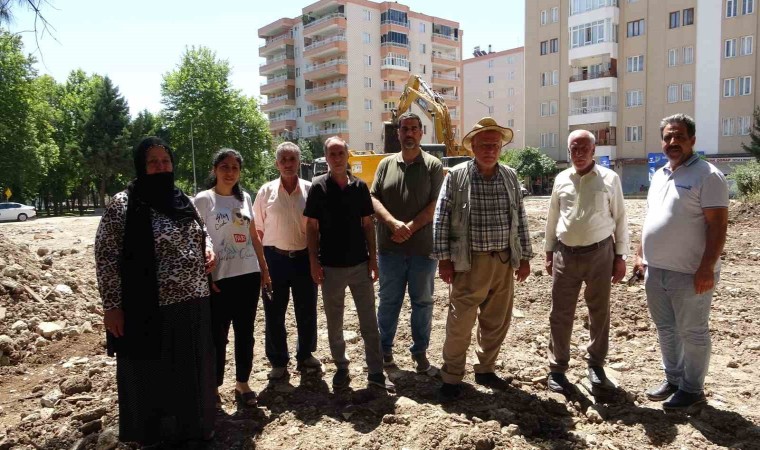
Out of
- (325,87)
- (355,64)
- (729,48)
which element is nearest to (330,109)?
(325,87)

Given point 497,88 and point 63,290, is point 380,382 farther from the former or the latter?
point 497,88

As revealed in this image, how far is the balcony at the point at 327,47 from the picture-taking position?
53.2 metres

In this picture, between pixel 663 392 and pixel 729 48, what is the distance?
136ft

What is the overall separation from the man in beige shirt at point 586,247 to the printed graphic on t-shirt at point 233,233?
88.6 inches

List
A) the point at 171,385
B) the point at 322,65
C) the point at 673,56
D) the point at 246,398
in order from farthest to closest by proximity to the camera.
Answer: the point at 322,65
the point at 673,56
the point at 246,398
the point at 171,385

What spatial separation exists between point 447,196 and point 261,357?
2.45 metres

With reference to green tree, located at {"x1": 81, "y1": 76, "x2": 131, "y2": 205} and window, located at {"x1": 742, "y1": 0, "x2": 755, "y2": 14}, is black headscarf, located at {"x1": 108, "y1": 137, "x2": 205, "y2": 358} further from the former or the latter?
window, located at {"x1": 742, "y1": 0, "x2": 755, "y2": 14}

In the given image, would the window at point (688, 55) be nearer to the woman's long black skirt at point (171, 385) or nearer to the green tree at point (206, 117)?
the green tree at point (206, 117)

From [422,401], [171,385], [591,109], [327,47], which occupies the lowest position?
[422,401]

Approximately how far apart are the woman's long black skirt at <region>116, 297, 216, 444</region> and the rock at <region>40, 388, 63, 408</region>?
4.64 feet

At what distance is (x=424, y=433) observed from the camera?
3404mm

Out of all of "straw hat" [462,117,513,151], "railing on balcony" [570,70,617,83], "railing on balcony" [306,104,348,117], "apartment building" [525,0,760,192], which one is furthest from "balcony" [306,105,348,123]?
"straw hat" [462,117,513,151]

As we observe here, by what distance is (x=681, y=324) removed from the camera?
3.70m

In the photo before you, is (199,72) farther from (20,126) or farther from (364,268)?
(364,268)
